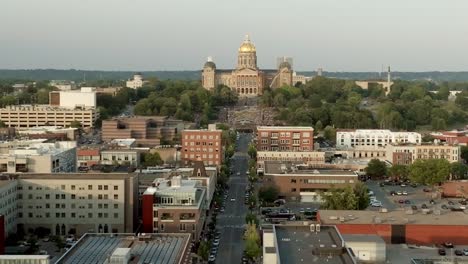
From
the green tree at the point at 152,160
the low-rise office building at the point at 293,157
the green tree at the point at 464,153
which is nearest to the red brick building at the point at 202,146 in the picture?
the green tree at the point at 152,160

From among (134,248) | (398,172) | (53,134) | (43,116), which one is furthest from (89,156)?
(134,248)

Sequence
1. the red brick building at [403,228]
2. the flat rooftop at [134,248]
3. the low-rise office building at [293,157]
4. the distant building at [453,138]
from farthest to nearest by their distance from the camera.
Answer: the distant building at [453,138] < the low-rise office building at [293,157] < the red brick building at [403,228] < the flat rooftop at [134,248]

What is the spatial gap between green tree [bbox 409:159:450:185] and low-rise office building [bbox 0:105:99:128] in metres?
28.8

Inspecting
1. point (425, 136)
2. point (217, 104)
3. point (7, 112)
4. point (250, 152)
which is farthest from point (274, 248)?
point (217, 104)

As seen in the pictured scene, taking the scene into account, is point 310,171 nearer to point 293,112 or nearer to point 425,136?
point 425,136

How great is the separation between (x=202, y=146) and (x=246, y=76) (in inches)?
1724

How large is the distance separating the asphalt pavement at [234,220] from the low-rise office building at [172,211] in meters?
1.02

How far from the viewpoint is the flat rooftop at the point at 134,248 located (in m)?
15.9

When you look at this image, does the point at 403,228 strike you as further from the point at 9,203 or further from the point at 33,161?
the point at 33,161

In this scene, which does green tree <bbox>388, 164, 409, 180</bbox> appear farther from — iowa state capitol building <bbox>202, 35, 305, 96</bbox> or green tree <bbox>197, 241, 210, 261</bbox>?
iowa state capitol building <bbox>202, 35, 305, 96</bbox>

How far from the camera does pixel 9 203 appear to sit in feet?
78.5

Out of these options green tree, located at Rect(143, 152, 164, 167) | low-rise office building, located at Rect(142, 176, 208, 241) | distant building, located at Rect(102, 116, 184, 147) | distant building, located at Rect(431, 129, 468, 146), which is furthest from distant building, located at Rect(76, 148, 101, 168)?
distant building, located at Rect(431, 129, 468, 146)

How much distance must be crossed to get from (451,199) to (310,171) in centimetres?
564

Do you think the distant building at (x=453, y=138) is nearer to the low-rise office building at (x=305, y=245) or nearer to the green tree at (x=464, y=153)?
the green tree at (x=464, y=153)
